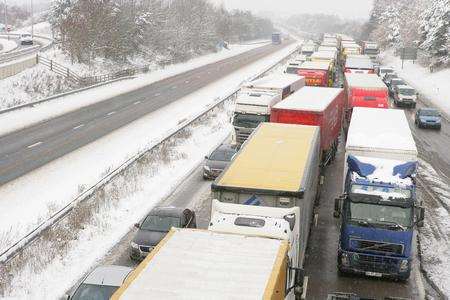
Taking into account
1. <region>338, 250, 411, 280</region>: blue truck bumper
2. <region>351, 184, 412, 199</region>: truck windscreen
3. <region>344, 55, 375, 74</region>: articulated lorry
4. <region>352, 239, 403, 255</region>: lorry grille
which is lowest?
<region>338, 250, 411, 280</region>: blue truck bumper

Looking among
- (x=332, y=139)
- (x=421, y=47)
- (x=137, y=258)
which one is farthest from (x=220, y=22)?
(x=137, y=258)

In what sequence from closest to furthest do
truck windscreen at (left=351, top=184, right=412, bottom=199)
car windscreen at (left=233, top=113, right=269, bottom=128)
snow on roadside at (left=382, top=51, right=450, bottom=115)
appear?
truck windscreen at (left=351, top=184, right=412, bottom=199), car windscreen at (left=233, top=113, right=269, bottom=128), snow on roadside at (left=382, top=51, right=450, bottom=115)

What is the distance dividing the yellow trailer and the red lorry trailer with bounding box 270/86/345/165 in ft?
43.7

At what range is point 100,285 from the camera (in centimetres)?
1252

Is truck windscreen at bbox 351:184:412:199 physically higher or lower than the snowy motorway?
higher

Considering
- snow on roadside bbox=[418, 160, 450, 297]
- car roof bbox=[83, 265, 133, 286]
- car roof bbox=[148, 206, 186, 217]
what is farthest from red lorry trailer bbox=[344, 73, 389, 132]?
car roof bbox=[83, 265, 133, 286]

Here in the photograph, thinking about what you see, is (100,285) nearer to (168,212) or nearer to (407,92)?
(168,212)

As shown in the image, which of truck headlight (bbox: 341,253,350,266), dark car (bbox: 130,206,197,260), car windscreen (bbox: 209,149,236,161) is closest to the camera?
truck headlight (bbox: 341,253,350,266)

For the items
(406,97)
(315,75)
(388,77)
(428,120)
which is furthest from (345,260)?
(388,77)

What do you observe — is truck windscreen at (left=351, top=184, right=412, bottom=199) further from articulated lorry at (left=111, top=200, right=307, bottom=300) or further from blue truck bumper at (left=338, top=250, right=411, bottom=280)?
articulated lorry at (left=111, top=200, right=307, bottom=300)

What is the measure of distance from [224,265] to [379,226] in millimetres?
7100

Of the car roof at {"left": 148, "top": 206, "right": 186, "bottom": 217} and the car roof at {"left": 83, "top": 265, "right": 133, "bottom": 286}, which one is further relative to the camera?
the car roof at {"left": 148, "top": 206, "right": 186, "bottom": 217}

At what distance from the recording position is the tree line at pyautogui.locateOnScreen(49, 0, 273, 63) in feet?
206

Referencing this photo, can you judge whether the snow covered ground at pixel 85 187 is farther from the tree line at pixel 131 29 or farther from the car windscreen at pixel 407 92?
the tree line at pixel 131 29
